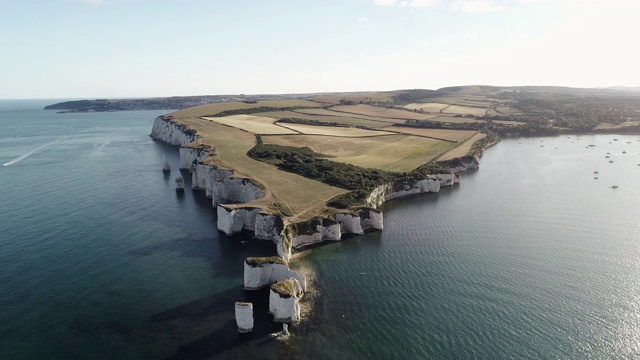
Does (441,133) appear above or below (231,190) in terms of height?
above

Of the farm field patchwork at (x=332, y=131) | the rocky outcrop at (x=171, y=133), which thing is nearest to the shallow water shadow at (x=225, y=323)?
the rocky outcrop at (x=171, y=133)

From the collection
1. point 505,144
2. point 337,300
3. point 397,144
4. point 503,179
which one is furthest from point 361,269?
point 505,144

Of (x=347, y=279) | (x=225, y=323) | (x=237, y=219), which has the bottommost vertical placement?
(x=225, y=323)

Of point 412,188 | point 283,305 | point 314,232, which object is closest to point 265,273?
point 283,305

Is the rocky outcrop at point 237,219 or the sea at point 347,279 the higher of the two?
the rocky outcrop at point 237,219

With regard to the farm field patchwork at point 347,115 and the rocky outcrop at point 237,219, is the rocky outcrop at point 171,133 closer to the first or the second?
the farm field patchwork at point 347,115

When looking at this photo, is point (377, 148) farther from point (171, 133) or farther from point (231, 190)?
point (171, 133)
